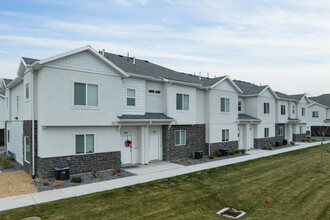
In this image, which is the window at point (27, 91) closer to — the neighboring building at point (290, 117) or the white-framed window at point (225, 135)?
the white-framed window at point (225, 135)

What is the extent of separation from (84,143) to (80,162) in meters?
1.07

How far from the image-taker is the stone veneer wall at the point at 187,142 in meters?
17.3

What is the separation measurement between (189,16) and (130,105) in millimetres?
7496

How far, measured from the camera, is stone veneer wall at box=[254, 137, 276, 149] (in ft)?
85.1

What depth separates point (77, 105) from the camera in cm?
1268

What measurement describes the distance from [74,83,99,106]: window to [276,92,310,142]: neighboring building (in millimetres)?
24532

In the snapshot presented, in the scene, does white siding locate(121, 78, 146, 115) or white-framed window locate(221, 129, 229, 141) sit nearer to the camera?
white siding locate(121, 78, 146, 115)

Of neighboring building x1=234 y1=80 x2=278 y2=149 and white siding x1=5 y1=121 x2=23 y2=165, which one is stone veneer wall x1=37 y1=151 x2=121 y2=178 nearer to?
white siding x1=5 y1=121 x2=23 y2=165

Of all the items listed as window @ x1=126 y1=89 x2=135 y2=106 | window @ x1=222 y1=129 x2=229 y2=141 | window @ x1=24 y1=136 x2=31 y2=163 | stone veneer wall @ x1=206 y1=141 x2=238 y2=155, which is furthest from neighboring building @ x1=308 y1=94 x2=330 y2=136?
window @ x1=24 y1=136 x2=31 y2=163

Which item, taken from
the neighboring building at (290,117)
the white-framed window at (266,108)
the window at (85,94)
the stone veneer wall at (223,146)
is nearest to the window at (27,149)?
the window at (85,94)

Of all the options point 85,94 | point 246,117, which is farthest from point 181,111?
point 246,117

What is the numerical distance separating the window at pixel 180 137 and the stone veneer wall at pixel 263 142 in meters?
11.5

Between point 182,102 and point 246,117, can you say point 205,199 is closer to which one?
point 182,102

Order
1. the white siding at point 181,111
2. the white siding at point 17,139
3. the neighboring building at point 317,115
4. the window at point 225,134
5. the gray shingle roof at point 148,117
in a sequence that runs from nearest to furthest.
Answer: the gray shingle roof at point 148,117 < the white siding at point 17,139 < the white siding at point 181,111 < the window at point 225,134 < the neighboring building at point 317,115
